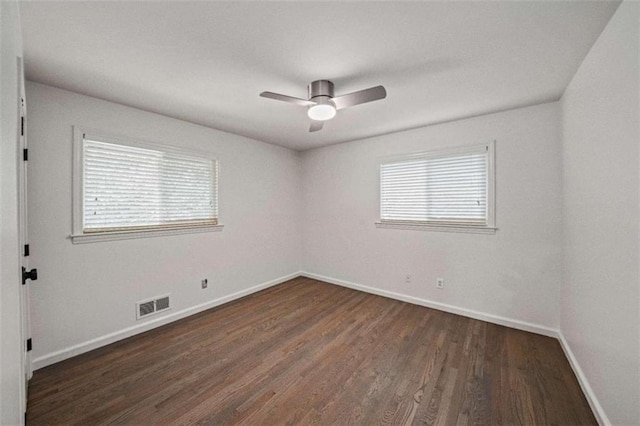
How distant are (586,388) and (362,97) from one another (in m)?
2.68

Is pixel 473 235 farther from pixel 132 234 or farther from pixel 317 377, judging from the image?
pixel 132 234

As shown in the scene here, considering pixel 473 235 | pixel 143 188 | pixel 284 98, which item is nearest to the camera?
pixel 284 98

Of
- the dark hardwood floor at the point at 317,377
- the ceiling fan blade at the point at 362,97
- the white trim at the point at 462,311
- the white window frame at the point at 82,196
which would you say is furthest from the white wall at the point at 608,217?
the white window frame at the point at 82,196

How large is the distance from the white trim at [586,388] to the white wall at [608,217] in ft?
0.13

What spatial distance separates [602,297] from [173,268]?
385cm

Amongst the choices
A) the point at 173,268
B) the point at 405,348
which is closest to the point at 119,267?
the point at 173,268

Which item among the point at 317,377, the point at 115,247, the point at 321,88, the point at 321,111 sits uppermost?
the point at 321,88

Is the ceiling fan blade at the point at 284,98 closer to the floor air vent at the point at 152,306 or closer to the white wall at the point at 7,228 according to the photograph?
the white wall at the point at 7,228

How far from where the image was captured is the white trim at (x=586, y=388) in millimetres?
1581

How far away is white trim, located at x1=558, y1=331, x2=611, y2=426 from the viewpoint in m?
1.58

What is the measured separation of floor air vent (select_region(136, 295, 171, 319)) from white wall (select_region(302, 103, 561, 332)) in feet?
8.28

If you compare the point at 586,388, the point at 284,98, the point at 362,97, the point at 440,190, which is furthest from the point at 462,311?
the point at 284,98

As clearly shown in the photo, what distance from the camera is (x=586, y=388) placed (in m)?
1.83

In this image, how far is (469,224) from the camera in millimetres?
3123
